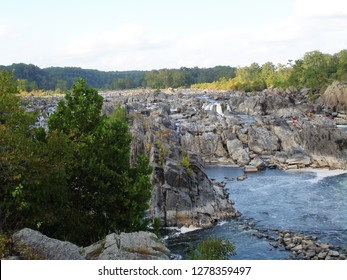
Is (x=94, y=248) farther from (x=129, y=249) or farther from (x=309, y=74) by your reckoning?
(x=309, y=74)

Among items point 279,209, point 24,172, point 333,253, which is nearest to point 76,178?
point 24,172

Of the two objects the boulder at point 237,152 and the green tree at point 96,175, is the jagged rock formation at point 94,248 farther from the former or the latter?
the boulder at point 237,152

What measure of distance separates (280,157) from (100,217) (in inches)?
1600

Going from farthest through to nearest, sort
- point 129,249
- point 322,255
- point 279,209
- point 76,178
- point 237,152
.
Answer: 1. point 237,152
2. point 279,209
3. point 322,255
4. point 76,178
5. point 129,249

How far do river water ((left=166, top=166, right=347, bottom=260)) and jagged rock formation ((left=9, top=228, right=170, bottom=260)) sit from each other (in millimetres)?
15780

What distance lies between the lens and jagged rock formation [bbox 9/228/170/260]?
514 inches

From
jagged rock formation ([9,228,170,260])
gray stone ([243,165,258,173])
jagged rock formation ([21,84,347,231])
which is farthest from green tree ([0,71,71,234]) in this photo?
gray stone ([243,165,258,173])

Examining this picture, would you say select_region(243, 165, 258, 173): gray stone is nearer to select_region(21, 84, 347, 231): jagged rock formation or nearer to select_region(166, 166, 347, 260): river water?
select_region(21, 84, 347, 231): jagged rock formation

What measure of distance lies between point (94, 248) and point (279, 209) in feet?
93.3

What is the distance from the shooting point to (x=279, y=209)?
131ft

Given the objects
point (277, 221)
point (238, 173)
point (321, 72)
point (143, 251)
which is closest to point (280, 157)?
point (238, 173)

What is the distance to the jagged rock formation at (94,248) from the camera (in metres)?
13.1

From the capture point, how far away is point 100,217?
23.2 metres

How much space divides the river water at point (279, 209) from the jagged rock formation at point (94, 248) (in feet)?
51.8
